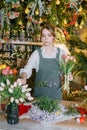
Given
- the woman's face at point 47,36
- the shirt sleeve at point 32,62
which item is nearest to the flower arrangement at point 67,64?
the woman's face at point 47,36

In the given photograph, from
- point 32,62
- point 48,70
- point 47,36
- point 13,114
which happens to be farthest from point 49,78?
point 13,114

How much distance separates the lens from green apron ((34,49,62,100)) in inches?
134

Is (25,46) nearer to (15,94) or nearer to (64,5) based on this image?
(64,5)

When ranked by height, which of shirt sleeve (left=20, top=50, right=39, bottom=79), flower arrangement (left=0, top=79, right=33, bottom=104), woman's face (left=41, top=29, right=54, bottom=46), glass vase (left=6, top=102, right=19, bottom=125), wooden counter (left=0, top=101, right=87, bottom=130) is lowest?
wooden counter (left=0, top=101, right=87, bottom=130)

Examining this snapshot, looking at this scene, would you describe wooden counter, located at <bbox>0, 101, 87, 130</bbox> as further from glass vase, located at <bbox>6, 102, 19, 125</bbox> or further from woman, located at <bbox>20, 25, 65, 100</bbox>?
woman, located at <bbox>20, 25, 65, 100</bbox>

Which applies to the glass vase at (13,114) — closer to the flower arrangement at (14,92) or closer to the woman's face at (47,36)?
the flower arrangement at (14,92)

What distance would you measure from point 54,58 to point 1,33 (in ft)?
8.29

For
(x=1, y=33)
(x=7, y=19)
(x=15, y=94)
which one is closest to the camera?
(x=15, y=94)

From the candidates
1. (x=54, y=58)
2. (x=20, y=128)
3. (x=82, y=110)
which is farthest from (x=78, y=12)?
(x=20, y=128)

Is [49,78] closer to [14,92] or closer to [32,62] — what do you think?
Result: [32,62]

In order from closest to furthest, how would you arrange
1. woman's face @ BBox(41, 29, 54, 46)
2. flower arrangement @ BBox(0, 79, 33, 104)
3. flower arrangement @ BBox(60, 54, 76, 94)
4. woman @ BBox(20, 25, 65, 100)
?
flower arrangement @ BBox(0, 79, 33, 104), flower arrangement @ BBox(60, 54, 76, 94), woman's face @ BBox(41, 29, 54, 46), woman @ BBox(20, 25, 65, 100)

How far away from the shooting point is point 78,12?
18.8 ft

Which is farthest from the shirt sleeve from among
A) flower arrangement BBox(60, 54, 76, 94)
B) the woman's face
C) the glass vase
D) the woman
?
the glass vase

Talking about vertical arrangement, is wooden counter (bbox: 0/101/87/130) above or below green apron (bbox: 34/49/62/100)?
below
